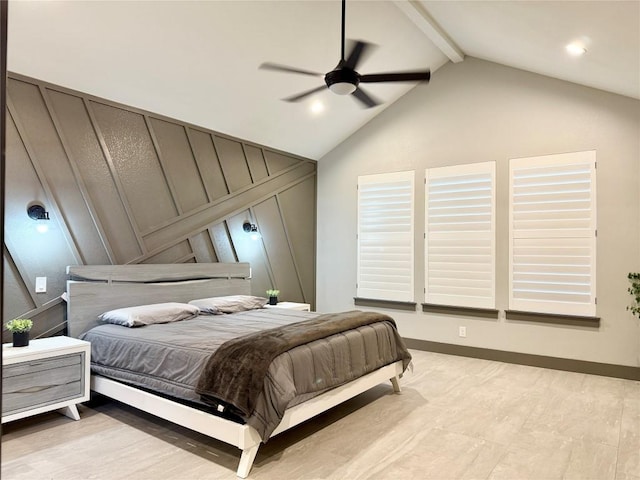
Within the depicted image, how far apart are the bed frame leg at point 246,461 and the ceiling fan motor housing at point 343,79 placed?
2.53 meters

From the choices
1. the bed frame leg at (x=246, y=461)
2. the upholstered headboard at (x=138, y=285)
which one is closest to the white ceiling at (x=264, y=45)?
the upholstered headboard at (x=138, y=285)

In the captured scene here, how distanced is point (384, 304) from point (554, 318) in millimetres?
2097

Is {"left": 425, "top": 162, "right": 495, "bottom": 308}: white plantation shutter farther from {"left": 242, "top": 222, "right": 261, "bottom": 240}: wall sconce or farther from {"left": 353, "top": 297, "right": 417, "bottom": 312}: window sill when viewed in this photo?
{"left": 242, "top": 222, "right": 261, "bottom": 240}: wall sconce

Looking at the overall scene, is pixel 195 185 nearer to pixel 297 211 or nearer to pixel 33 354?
pixel 297 211

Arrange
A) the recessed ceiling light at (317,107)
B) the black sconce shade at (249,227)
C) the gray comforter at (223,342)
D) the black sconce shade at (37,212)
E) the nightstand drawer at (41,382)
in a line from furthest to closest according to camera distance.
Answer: the black sconce shade at (249,227), the recessed ceiling light at (317,107), the black sconce shade at (37,212), the nightstand drawer at (41,382), the gray comforter at (223,342)

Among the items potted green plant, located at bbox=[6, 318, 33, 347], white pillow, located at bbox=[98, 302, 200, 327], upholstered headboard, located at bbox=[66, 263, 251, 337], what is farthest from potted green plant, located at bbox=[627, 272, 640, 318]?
potted green plant, located at bbox=[6, 318, 33, 347]

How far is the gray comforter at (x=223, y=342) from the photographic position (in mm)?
2719

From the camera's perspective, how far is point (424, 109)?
19.4 feet

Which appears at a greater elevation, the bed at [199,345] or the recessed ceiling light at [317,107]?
the recessed ceiling light at [317,107]

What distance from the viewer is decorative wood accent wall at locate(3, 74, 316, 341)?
3615mm

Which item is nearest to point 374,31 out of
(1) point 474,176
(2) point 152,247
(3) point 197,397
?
(1) point 474,176

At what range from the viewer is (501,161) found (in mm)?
5316

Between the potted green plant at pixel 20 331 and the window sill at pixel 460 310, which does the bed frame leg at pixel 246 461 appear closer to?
the potted green plant at pixel 20 331

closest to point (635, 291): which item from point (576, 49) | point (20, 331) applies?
point (576, 49)
